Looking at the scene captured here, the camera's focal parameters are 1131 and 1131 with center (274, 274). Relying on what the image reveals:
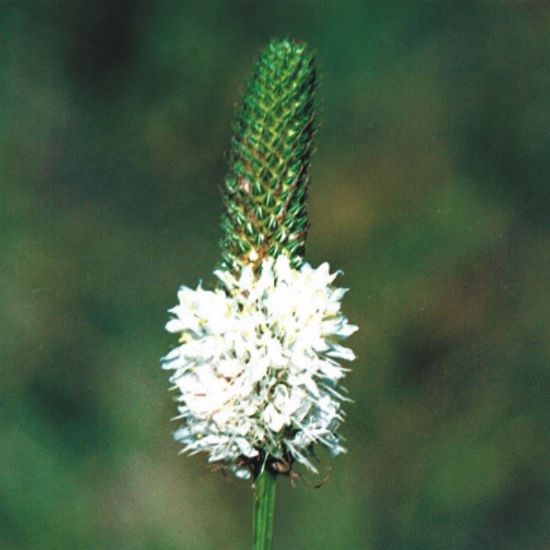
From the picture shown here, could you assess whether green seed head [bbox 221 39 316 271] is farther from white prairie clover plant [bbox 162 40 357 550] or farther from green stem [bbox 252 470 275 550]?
green stem [bbox 252 470 275 550]

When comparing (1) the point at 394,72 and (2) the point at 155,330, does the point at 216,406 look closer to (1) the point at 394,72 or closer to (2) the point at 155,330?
(2) the point at 155,330

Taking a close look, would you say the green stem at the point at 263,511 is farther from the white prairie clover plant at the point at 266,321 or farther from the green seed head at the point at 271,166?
the green seed head at the point at 271,166

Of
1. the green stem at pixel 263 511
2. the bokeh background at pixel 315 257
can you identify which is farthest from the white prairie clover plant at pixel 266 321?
the bokeh background at pixel 315 257

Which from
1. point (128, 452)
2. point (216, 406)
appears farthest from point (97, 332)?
point (216, 406)

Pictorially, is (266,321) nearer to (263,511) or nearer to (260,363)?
(260,363)

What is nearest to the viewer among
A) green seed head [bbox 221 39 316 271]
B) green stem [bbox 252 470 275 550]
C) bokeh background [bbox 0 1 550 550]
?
green stem [bbox 252 470 275 550]

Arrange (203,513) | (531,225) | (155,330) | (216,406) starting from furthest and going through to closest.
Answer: (531,225) → (155,330) → (203,513) → (216,406)

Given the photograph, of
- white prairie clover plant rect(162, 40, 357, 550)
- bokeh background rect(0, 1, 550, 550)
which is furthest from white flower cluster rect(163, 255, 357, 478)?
bokeh background rect(0, 1, 550, 550)
